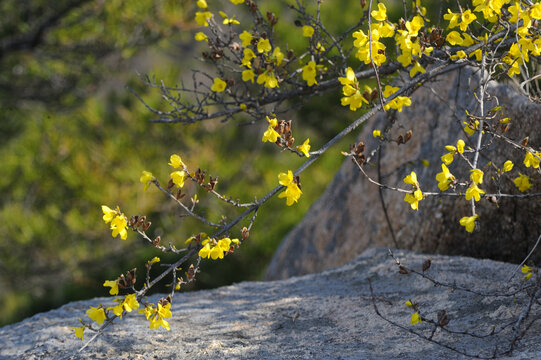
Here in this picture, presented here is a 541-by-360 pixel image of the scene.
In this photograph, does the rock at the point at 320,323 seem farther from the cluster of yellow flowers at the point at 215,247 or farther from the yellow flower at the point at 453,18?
the yellow flower at the point at 453,18

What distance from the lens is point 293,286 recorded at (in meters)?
2.56

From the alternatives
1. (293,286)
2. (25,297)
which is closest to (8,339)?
(293,286)

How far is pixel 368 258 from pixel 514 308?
0.90 m

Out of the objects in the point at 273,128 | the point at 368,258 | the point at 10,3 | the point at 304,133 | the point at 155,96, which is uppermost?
the point at 10,3

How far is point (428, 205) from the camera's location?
2785 mm

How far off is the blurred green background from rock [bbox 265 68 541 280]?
1.54 m

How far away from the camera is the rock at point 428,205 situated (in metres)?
→ 2.40

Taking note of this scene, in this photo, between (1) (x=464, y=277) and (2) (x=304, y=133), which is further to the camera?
(2) (x=304, y=133)

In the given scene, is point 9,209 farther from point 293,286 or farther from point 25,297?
point 293,286

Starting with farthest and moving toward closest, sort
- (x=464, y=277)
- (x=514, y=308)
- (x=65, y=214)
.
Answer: (x=65, y=214) → (x=464, y=277) → (x=514, y=308)

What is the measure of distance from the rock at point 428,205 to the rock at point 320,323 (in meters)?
0.25

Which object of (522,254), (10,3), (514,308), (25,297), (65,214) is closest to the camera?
(514,308)

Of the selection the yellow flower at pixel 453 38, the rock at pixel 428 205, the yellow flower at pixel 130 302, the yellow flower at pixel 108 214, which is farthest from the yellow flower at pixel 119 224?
the yellow flower at pixel 453 38

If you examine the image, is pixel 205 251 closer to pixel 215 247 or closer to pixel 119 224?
pixel 215 247
